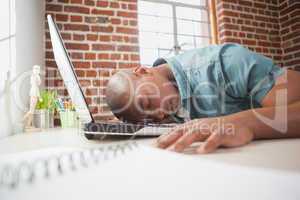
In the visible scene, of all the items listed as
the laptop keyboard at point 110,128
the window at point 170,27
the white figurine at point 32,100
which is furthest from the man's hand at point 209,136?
the window at point 170,27

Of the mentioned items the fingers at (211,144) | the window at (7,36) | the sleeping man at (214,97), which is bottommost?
the fingers at (211,144)

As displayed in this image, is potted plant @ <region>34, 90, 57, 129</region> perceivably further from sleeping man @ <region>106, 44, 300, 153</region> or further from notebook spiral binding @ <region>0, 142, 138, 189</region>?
notebook spiral binding @ <region>0, 142, 138, 189</region>

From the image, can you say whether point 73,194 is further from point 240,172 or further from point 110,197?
point 240,172

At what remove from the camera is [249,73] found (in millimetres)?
676

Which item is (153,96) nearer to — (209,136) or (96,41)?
(209,136)

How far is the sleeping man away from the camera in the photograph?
415 mm

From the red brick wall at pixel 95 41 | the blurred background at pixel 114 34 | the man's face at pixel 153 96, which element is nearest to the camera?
the man's face at pixel 153 96

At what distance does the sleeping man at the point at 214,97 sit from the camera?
0.41m

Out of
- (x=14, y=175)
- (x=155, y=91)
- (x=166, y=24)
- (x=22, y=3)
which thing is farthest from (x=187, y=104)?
(x=166, y=24)

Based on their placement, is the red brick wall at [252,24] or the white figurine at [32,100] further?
the red brick wall at [252,24]

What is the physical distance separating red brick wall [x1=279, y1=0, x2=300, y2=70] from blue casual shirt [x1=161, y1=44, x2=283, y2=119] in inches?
81.3

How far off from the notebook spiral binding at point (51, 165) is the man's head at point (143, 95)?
0.44 m

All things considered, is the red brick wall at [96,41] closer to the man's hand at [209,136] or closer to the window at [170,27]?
the window at [170,27]

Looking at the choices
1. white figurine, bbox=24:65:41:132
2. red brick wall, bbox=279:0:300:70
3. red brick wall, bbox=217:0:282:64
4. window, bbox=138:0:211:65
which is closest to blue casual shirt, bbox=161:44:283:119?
white figurine, bbox=24:65:41:132
